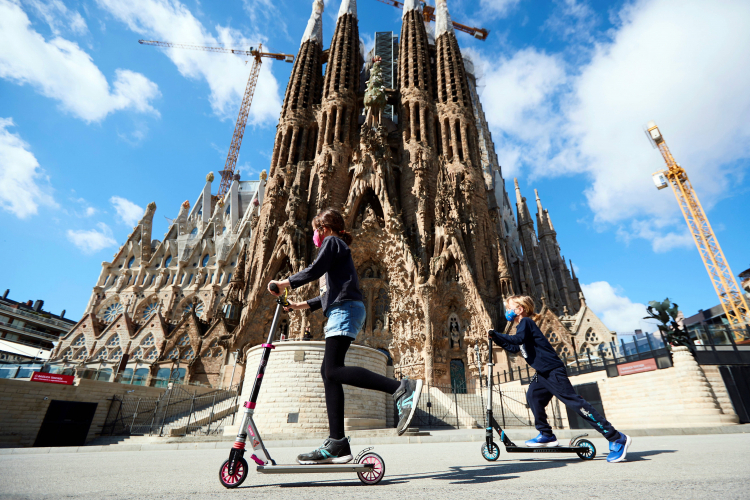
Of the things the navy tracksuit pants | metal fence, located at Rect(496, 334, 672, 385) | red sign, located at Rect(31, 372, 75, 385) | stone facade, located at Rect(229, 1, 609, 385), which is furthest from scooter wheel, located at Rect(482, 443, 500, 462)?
stone facade, located at Rect(229, 1, 609, 385)

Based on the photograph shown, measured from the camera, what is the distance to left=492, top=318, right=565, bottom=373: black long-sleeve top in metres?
3.47

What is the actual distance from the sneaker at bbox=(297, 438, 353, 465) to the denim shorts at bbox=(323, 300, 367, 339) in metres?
0.68

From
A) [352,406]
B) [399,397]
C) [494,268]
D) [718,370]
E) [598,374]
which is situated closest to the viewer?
[399,397]

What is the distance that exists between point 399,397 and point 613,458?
188cm

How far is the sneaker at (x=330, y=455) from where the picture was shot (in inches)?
94.0

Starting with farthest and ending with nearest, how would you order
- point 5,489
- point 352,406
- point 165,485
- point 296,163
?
point 296,163, point 352,406, point 165,485, point 5,489

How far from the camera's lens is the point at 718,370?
1104 centimetres

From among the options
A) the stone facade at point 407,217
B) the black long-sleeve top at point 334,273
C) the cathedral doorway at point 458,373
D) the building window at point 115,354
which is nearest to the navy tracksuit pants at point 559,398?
the black long-sleeve top at point 334,273

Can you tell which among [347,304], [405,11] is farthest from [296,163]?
[347,304]

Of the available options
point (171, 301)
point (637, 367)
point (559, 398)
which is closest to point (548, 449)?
point (559, 398)

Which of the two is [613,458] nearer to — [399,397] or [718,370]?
[399,397]

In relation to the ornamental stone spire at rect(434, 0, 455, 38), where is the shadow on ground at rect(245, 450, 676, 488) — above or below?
below

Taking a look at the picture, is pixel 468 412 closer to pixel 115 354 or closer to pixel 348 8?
pixel 115 354

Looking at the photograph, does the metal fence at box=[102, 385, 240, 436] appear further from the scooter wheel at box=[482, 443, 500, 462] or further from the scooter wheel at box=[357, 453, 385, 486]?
the scooter wheel at box=[357, 453, 385, 486]
